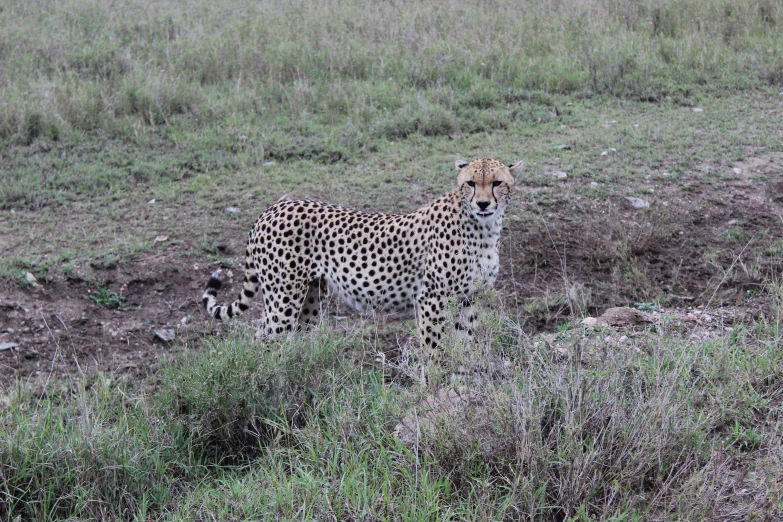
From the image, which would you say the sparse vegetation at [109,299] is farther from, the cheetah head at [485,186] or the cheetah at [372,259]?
the cheetah head at [485,186]

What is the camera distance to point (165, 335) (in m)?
4.90

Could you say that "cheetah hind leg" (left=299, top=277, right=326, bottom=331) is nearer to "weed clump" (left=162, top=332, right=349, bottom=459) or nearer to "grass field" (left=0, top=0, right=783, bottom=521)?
"grass field" (left=0, top=0, right=783, bottom=521)

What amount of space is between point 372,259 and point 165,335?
1286 millimetres

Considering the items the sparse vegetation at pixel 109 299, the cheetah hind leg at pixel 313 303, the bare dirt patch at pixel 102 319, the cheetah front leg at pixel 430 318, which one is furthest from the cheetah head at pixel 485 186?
the sparse vegetation at pixel 109 299

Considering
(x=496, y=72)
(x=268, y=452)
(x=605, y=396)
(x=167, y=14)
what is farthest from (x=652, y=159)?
(x=167, y=14)

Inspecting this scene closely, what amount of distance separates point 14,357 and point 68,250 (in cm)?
115

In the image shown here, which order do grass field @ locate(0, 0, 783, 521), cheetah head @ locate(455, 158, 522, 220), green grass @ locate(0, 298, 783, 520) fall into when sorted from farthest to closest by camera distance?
cheetah head @ locate(455, 158, 522, 220), grass field @ locate(0, 0, 783, 521), green grass @ locate(0, 298, 783, 520)

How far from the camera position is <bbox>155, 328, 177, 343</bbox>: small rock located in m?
4.87

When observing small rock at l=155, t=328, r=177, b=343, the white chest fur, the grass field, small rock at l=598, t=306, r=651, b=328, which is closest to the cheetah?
the white chest fur

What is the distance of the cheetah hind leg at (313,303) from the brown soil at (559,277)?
53 centimetres

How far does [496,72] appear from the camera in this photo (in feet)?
26.7

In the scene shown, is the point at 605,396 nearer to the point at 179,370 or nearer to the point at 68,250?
the point at 179,370

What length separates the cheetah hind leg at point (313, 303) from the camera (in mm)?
4742

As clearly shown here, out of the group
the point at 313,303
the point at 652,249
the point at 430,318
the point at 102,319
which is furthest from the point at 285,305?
the point at 652,249
